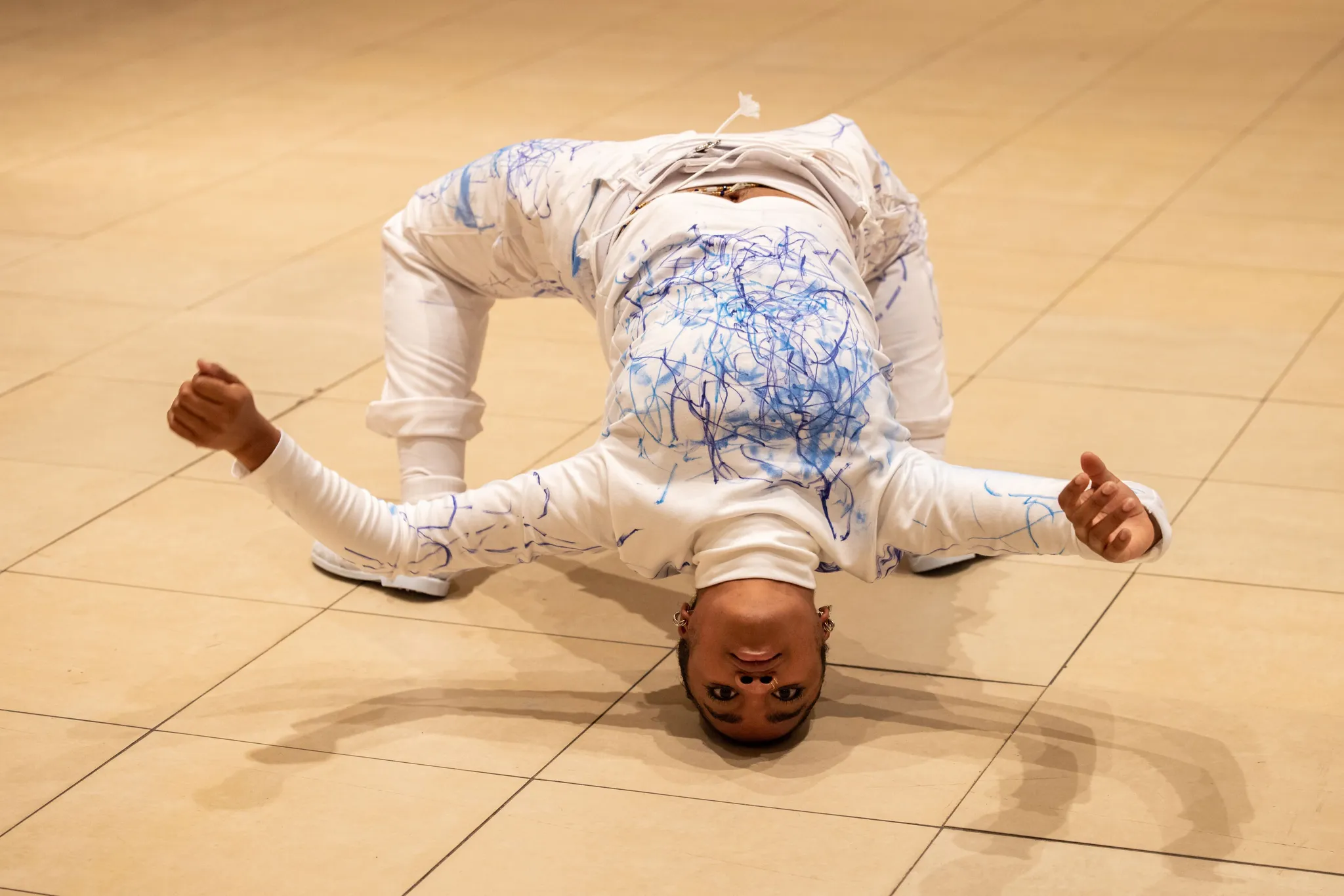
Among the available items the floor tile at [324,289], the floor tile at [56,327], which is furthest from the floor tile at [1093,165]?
the floor tile at [56,327]

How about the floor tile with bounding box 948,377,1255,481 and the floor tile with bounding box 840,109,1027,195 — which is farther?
the floor tile with bounding box 840,109,1027,195

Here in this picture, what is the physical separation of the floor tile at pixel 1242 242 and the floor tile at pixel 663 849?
2.80 metres

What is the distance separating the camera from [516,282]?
10.8ft

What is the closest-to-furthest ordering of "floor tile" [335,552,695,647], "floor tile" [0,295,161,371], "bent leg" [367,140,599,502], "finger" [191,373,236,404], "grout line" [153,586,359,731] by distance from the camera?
"finger" [191,373,236,404], "grout line" [153,586,359,731], "floor tile" [335,552,695,647], "bent leg" [367,140,599,502], "floor tile" [0,295,161,371]

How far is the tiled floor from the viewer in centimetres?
244

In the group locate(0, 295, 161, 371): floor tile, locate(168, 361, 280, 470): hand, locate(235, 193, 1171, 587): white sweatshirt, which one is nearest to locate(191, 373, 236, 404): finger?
locate(168, 361, 280, 470): hand

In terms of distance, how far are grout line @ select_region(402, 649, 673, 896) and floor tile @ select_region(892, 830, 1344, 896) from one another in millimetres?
573

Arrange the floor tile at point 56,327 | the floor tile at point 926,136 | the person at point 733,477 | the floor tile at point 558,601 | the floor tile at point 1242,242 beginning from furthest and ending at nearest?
1. the floor tile at point 926,136
2. the floor tile at point 1242,242
3. the floor tile at point 56,327
4. the floor tile at point 558,601
5. the person at point 733,477

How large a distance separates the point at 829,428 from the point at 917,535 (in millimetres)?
199

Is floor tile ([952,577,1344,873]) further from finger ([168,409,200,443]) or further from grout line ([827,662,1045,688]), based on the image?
finger ([168,409,200,443])

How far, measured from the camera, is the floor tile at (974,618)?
9.56 feet

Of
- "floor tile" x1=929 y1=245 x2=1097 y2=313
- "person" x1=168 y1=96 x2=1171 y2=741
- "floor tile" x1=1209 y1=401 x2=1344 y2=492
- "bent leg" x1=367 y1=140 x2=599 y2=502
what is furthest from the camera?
"floor tile" x1=929 y1=245 x2=1097 y2=313

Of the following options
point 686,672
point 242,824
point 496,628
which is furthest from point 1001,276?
point 242,824

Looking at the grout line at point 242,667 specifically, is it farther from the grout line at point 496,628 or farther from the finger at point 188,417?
the finger at point 188,417
